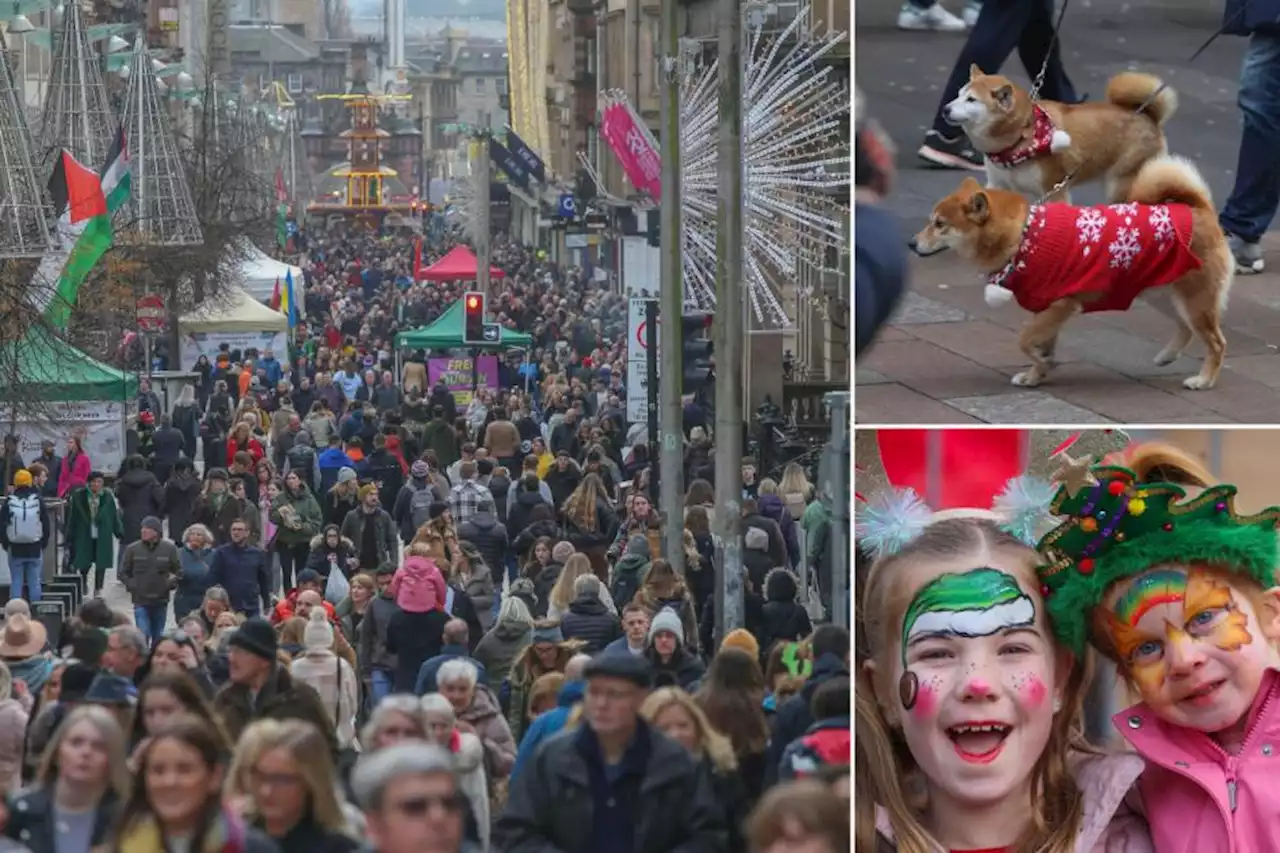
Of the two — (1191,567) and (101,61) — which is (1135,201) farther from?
(101,61)

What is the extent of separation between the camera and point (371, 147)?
9931cm

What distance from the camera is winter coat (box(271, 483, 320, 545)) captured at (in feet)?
47.1

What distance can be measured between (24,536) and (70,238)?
452cm

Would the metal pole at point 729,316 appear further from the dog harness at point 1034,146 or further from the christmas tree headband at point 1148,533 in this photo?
the christmas tree headband at point 1148,533

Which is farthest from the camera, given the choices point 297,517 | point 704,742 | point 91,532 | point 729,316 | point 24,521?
point 91,532

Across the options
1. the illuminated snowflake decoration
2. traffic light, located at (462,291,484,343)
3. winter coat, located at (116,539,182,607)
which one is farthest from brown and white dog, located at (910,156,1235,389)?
traffic light, located at (462,291,484,343)

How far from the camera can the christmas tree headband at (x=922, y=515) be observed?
564 cm

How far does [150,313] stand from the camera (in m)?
28.3

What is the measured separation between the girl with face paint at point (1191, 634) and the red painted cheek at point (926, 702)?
1.05 feet

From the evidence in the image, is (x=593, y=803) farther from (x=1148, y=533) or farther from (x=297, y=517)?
(x=297, y=517)

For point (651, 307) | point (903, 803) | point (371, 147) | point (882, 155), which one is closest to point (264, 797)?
point (903, 803)

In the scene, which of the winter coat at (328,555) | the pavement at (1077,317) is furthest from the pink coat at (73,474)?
the pavement at (1077,317)

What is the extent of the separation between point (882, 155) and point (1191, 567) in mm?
1099

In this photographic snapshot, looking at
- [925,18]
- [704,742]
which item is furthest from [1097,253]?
[704,742]
